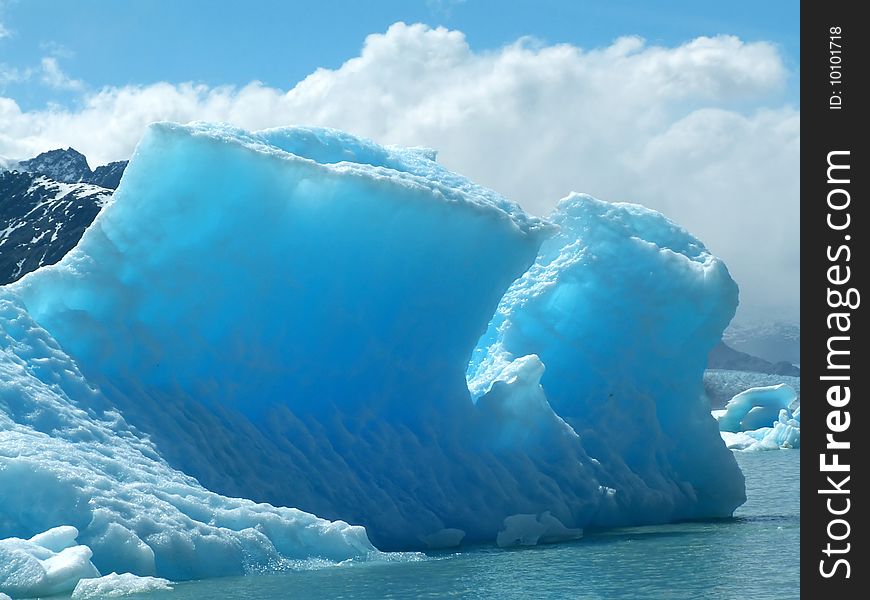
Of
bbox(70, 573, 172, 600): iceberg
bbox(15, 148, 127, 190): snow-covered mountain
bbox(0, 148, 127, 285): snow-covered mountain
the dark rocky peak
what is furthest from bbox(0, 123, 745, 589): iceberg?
the dark rocky peak

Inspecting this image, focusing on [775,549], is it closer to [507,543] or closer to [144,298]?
[507,543]

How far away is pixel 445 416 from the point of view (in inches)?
475

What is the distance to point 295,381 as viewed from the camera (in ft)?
37.8

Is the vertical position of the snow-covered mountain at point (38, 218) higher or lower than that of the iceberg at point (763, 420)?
higher

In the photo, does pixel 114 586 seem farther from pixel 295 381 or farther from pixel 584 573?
pixel 295 381

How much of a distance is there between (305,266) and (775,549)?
5.10m

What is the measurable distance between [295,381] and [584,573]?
154 inches

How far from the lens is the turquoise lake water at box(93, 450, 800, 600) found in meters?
7.58

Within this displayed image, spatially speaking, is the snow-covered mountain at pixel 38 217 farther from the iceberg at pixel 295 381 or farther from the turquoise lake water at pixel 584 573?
the turquoise lake water at pixel 584 573

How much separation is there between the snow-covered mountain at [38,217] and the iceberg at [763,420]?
175 feet

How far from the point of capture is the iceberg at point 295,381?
894 centimetres
